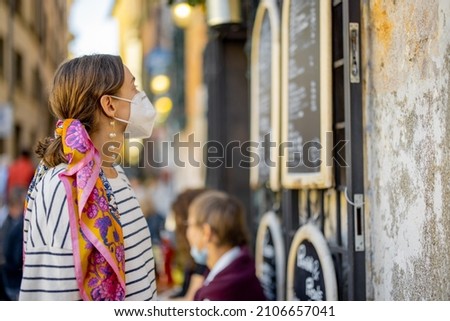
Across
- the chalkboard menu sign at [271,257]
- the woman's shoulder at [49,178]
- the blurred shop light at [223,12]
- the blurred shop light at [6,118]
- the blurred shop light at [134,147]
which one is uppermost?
the blurred shop light at [223,12]

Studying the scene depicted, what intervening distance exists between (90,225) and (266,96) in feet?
8.78

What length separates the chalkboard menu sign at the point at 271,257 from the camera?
4352 mm

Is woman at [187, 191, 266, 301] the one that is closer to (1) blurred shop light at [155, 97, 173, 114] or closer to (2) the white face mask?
(2) the white face mask

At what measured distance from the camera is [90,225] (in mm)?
2172

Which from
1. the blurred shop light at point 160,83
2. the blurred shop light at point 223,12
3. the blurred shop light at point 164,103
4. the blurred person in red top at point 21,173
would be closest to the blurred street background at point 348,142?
the blurred shop light at point 223,12

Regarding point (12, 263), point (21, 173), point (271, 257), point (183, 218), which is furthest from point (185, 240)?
point (21, 173)

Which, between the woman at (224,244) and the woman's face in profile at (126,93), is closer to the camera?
the woman's face in profile at (126,93)

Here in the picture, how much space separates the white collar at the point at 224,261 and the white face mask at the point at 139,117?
5.09 feet

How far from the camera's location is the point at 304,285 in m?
3.65

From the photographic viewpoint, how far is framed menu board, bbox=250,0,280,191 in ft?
13.9

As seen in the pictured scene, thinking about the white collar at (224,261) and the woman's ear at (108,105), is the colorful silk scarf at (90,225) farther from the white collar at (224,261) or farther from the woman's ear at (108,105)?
the white collar at (224,261)

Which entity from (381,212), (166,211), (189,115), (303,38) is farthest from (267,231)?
(189,115)

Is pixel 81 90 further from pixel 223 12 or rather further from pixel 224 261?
pixel 223 12
